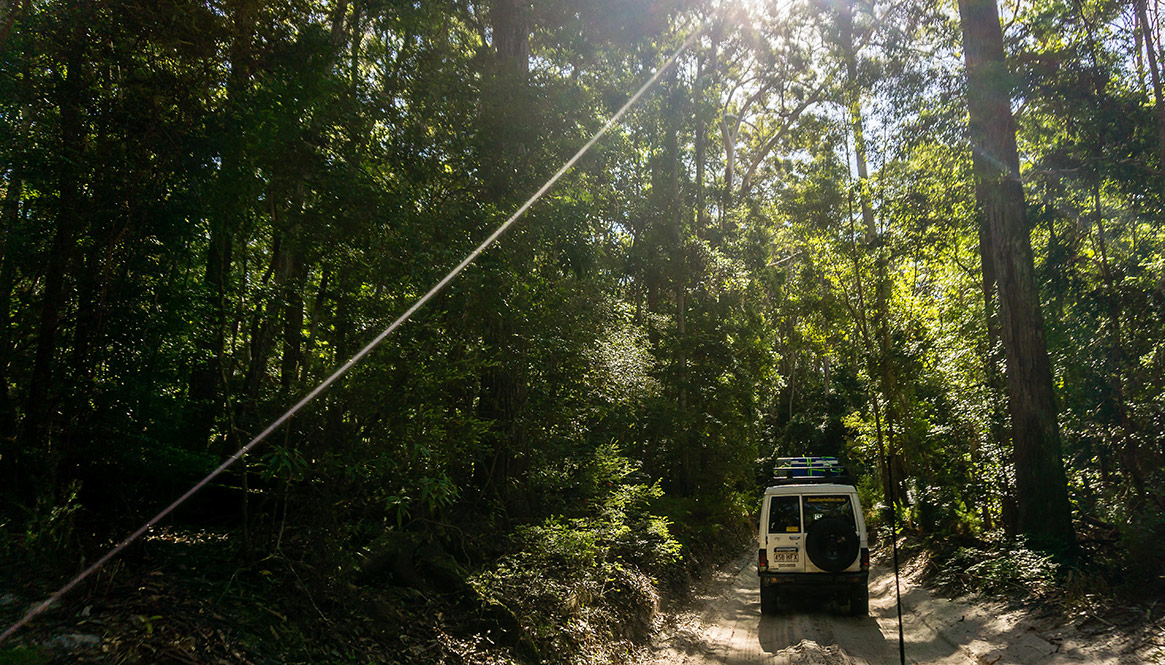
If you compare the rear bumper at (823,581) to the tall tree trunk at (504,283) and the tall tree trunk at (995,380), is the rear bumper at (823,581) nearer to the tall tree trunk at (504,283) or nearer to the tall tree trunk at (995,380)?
the tall tree trunk at (504,283)

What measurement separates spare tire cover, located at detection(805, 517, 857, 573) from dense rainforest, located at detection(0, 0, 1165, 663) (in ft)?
7.78

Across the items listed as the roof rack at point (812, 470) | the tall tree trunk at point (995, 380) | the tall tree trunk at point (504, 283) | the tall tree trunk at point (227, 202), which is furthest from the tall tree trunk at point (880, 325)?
the tall tree trunk at point (227, 202)

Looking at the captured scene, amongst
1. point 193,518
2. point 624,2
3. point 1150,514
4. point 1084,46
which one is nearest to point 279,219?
point 193,518

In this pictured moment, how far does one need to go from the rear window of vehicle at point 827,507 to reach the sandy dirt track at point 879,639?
1622 millimetres

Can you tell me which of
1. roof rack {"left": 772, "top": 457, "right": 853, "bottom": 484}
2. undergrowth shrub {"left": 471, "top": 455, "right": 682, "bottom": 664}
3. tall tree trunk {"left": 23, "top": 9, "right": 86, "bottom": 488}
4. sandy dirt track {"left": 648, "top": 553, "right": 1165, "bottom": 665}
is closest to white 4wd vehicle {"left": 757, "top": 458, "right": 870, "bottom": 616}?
sandy dirt track {"left": 648, "top": 553, "right": 1165, "bottom": 665}

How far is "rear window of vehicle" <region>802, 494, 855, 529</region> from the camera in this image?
12078 millimetres

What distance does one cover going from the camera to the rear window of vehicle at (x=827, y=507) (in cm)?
1208

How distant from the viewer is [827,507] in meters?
12.2

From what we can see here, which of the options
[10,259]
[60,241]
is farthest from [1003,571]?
[10,259]

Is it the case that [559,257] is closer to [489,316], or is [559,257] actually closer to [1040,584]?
[489,316]

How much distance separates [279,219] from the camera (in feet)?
21.5

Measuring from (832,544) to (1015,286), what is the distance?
5710 millimetres

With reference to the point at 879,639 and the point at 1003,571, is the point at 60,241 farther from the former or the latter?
the point at 1003,571

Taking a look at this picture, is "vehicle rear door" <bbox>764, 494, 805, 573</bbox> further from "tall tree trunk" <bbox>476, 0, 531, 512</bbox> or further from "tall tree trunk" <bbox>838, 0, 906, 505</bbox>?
"tall tree trunk" <bbox>838, 0, 906, 505</bbox>
